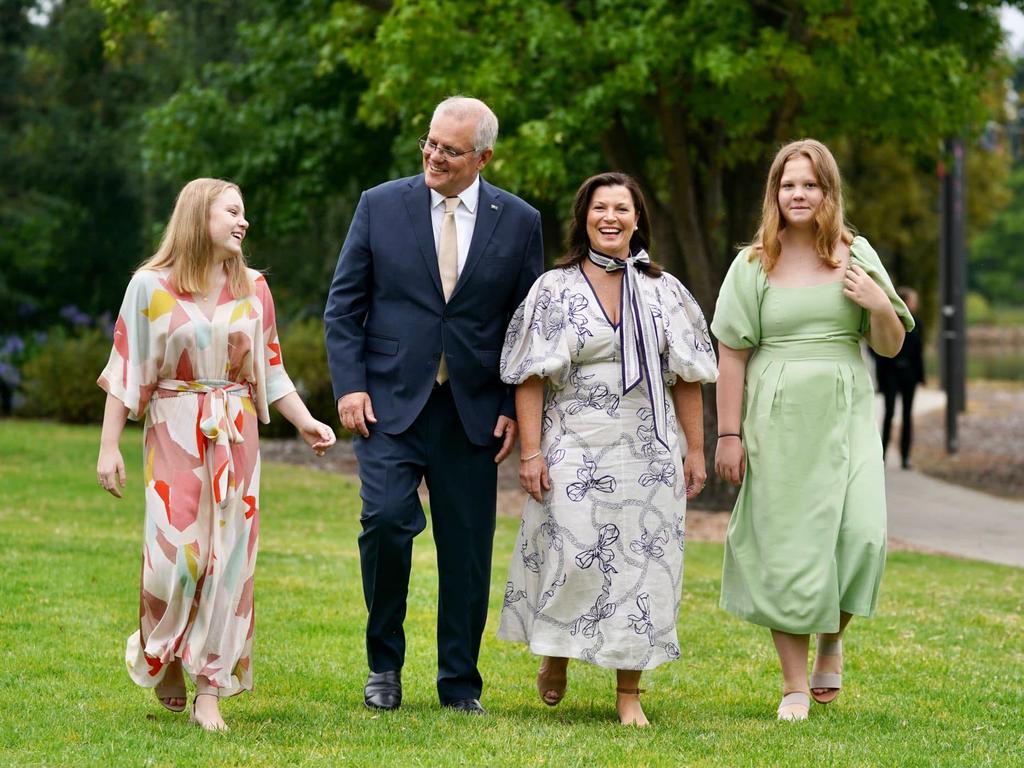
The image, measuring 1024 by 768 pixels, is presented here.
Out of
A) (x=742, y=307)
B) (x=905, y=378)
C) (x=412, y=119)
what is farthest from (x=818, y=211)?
(x=905, y=378)

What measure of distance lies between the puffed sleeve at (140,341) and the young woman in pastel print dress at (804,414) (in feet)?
6.79

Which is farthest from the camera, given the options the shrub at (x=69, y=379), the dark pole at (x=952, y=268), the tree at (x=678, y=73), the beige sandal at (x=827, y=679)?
the shrub at (x=69, y=379)

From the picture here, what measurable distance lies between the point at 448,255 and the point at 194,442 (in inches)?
47.1

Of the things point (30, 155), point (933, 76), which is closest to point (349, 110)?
point (933, 76)

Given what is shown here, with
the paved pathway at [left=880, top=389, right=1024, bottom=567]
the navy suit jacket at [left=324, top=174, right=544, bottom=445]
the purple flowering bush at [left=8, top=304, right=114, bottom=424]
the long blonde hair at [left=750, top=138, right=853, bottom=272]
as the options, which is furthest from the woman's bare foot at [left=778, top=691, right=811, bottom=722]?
the purple flowering bush at [left=8, top=304, right=114, bottom=424]

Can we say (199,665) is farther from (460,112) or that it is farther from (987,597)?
(987,597)

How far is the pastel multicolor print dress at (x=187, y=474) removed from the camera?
17.6 feet

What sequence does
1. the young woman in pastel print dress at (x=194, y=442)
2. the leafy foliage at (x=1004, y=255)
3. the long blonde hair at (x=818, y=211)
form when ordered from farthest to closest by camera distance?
the leafy foliage at (x=1004, y=255)
the long blonde hair at (x=818, y=211)
the young woman in pastel print dress at (x=194, y=442)

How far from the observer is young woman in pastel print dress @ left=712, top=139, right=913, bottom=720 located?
5.86m

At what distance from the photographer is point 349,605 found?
8.71 metres

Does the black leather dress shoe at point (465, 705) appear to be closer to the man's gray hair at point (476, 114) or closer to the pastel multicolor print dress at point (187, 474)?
the pastel multicolor print dress at point (187, 474)

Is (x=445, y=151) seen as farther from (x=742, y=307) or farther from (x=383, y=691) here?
(x=383, y=691)

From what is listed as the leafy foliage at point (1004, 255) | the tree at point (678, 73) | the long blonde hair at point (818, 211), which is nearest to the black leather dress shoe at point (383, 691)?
the long blonde hair at point (818, 211)

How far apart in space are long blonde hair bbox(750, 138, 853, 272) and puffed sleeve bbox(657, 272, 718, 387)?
0.38 m
